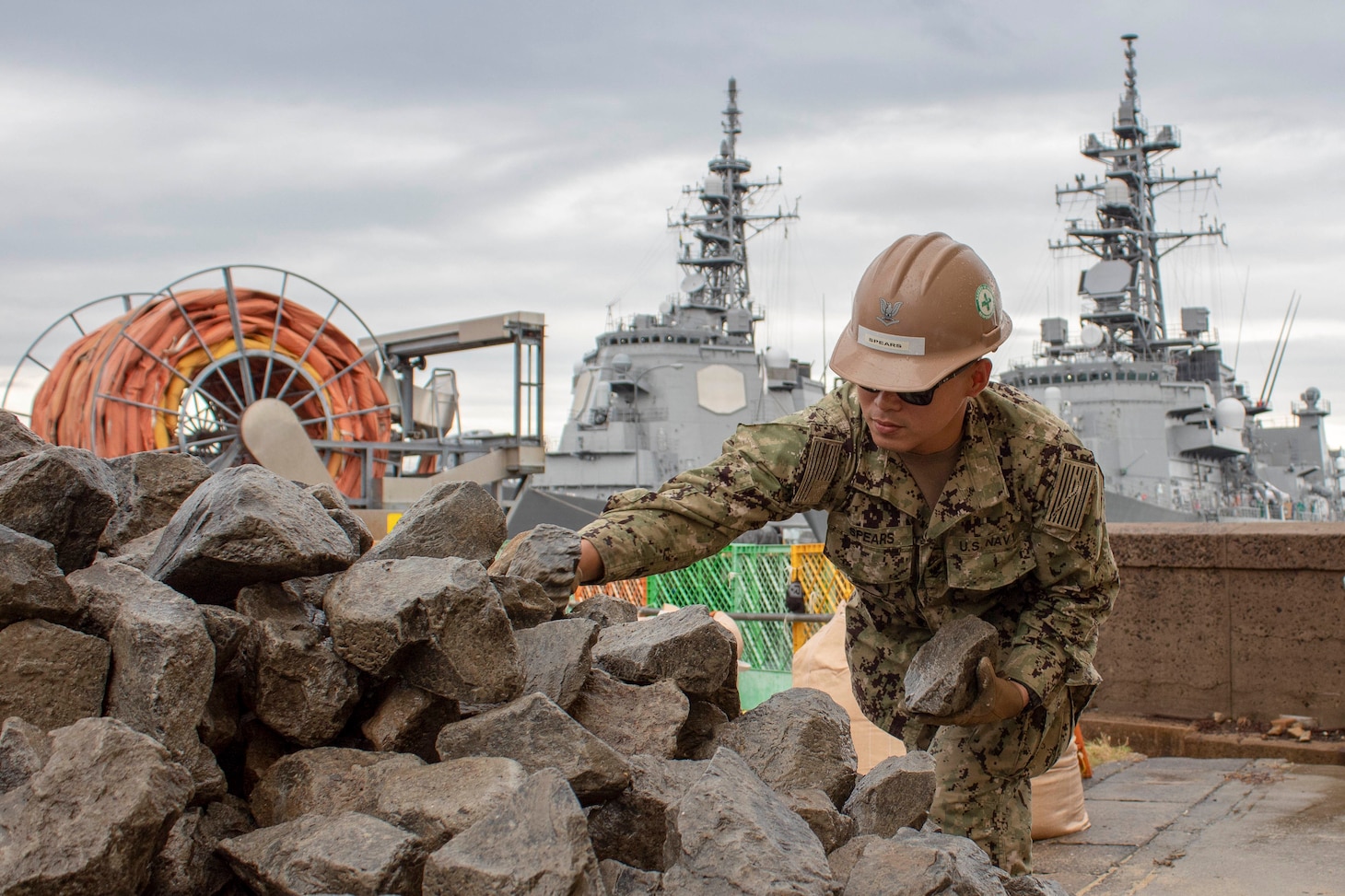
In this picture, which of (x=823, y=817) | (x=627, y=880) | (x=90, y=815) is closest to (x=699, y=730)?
(x=823, y=817)

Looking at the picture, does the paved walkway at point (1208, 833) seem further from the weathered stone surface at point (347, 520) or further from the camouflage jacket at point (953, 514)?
the weathered stone surface at point (347, 520)

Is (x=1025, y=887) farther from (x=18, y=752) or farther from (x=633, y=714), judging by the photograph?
(x=18, y=752)

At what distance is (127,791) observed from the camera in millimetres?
1781

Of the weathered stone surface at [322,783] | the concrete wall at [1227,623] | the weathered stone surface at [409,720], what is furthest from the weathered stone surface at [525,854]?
the concrete wall at [1227,623]

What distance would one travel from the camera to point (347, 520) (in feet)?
9.18

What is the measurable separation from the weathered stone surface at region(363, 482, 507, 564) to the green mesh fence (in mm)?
5053

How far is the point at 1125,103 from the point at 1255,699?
97.6ft

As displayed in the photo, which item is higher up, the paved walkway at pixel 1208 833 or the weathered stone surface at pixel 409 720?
the weathered stone surface at pixel 409 720

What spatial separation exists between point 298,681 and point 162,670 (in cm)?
25

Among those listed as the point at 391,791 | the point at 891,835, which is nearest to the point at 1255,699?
the point at 891,835

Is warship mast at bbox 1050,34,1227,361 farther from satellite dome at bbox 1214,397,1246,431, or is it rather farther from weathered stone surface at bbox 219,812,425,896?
weathered stone surface at bbox 219,812,425,896

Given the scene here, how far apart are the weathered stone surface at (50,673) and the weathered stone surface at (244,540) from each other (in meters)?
0.24

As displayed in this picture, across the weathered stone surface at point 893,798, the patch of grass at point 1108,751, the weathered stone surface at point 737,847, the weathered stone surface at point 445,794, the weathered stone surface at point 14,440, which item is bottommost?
the patch of grass at point 1108,751

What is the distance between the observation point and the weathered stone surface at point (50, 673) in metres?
2.02
